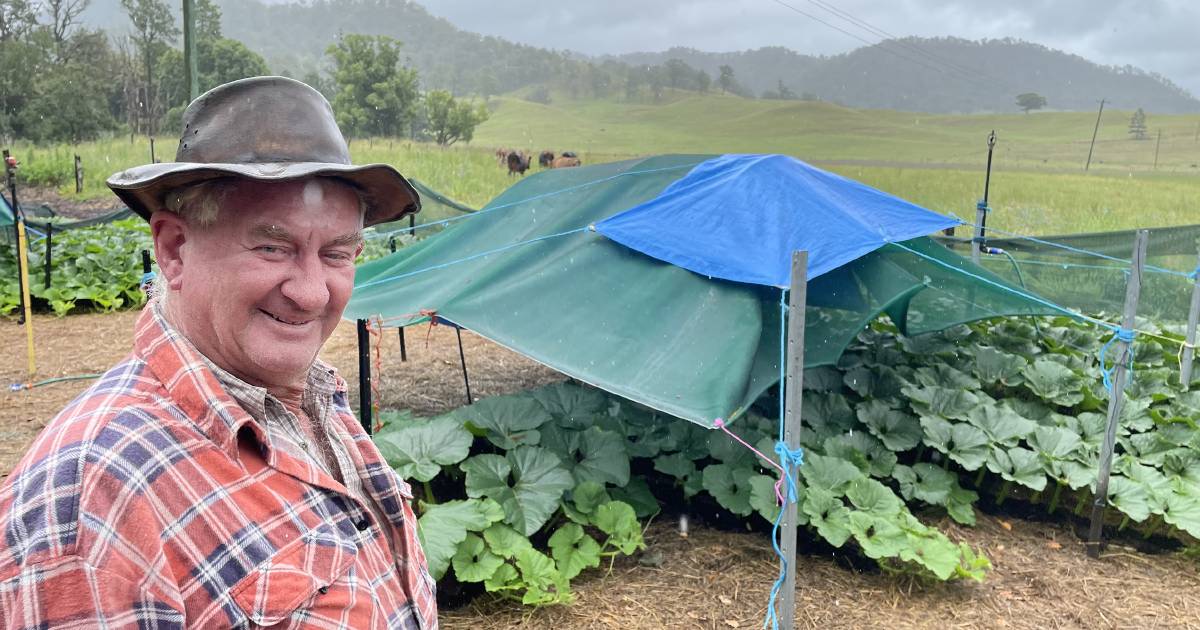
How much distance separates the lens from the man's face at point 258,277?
1002mm

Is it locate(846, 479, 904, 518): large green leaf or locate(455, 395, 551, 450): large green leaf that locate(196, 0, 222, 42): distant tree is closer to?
locate(455, 395, 551, 450): large green leaf

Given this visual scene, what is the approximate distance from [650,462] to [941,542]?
149 centimetres

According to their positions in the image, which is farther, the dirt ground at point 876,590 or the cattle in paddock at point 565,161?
the cattle in paddock at point 565,161

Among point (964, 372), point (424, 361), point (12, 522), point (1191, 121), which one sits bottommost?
point (424, 361)

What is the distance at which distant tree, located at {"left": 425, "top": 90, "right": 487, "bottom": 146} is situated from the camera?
2184 cm

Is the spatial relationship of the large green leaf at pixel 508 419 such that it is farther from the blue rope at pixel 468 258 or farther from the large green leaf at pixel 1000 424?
the large green leaf at pixel 1000 424

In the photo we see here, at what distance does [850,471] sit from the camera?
A: 3637mm

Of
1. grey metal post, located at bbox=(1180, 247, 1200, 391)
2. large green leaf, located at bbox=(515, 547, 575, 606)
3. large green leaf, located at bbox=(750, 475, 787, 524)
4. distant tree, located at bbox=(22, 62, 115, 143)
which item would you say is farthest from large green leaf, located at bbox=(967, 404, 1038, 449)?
distant tree, located at bbox=(22, 62, 115, 143)

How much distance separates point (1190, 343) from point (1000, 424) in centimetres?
211

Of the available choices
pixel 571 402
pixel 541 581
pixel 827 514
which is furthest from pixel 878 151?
pixel 541 581

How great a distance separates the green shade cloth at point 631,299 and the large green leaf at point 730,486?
1.89 ft

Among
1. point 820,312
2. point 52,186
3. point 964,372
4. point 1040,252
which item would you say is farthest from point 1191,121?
point 52,186

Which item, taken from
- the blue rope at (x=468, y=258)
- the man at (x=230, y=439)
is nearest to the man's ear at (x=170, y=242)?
the man at (x=230, y=439)

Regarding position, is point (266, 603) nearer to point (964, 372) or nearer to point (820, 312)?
point (820, 312)
